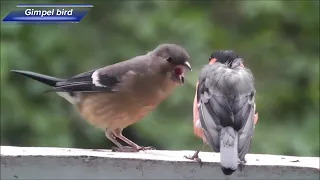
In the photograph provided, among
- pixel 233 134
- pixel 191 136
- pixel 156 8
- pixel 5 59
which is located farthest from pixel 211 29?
pixel 233 134

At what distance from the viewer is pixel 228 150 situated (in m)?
1.48

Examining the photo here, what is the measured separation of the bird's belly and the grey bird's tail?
1.03ft

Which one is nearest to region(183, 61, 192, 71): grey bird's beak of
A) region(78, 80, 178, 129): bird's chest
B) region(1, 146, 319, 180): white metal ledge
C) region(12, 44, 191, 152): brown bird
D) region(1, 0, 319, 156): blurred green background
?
region(12, 44, 191, 152): brown bird

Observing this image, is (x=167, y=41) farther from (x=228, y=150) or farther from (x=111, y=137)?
(x=228, y=150)

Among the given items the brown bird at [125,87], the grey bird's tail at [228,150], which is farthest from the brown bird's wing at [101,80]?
the grey bird's tail at [228,150]

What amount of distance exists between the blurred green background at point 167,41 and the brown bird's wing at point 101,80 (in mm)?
521

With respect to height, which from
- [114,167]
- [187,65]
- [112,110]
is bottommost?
[114,167]

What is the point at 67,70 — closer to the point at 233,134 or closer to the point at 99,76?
the point at 99,76

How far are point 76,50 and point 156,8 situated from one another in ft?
1.17

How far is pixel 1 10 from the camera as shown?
211cm

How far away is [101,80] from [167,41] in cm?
72

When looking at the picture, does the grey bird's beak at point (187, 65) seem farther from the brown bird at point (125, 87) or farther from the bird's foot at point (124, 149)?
the bird's foot at point (124, 149)

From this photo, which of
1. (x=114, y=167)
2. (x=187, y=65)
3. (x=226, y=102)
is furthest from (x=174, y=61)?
(x=114, y=167)

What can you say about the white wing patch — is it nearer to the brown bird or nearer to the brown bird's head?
the brown bird
